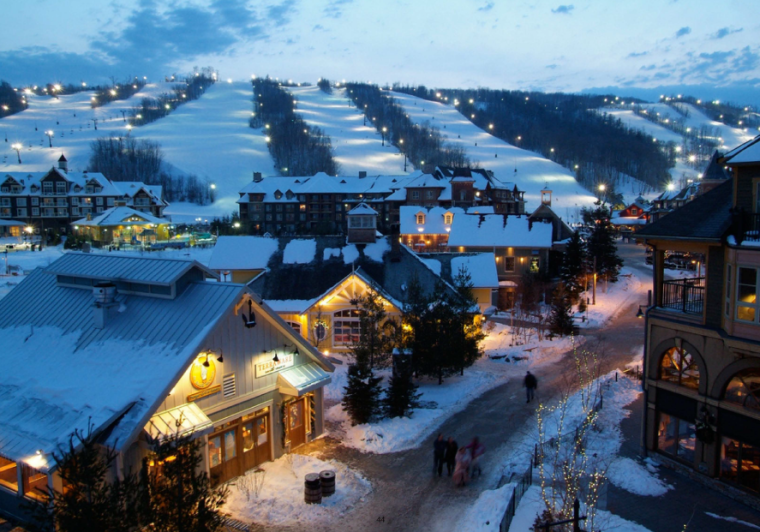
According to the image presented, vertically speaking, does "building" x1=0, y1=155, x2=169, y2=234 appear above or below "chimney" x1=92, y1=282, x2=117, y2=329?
above

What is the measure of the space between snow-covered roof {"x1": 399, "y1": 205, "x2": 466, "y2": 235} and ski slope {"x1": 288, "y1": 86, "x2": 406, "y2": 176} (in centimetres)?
6557

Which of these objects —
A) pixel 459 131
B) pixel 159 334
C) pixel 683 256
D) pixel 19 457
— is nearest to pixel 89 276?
pixel 159 334

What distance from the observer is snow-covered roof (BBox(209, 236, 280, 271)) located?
1161 inches

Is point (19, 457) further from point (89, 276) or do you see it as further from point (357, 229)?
point (357, 229)

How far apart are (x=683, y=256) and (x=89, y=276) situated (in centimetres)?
5380

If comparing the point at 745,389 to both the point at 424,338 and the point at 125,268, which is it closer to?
the point at 424,338

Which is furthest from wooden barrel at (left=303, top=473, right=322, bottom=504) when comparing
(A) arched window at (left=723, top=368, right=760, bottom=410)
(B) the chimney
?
(A) arched window at (left=723, top=368, right=760, bottom=410)

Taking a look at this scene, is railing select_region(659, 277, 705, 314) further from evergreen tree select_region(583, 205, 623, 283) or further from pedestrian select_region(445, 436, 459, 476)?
evergreen tree select_region(583, 205, 623, 283)

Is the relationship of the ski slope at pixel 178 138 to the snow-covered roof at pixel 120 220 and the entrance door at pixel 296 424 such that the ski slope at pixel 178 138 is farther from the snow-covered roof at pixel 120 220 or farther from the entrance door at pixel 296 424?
the entrance door at pixel 296 424

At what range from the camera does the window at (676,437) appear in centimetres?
1308

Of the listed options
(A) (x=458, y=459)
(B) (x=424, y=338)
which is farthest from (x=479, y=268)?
(A) (x=458, y=459)

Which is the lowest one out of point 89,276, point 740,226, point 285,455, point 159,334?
point 285,455

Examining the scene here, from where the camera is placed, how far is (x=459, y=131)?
6540 inches

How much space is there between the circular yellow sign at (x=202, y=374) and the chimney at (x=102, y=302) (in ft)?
10.5
